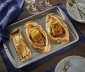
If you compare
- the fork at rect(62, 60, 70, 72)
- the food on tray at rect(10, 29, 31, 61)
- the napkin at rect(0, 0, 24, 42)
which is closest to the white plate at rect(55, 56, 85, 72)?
the fork at rect(62, 60, 70, 72)

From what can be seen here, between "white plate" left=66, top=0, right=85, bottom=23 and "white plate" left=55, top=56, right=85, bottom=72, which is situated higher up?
"white plate" left=66, top=0, right=85, bottom=23

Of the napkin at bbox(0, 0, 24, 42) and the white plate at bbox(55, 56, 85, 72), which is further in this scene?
the napkin at bbox(0, 0, 24, 42)

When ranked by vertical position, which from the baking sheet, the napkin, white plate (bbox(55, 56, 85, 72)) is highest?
the napkin

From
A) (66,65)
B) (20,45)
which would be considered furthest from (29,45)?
(66,65)

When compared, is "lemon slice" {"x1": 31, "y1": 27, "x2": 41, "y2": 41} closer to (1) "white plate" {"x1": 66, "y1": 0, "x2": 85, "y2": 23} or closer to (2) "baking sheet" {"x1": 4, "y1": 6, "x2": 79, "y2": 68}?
(2) "baking sheet" {"x1": 4, "y1": 6, "x2": 79, "y2": 68}

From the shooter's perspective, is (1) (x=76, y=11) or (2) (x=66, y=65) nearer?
(2) (x=66, y=65)

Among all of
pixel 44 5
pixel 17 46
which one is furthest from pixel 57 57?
pixel 44 5

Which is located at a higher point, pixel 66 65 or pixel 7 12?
pixel 7 12

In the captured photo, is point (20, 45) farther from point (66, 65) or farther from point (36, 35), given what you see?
point (66, 65)
